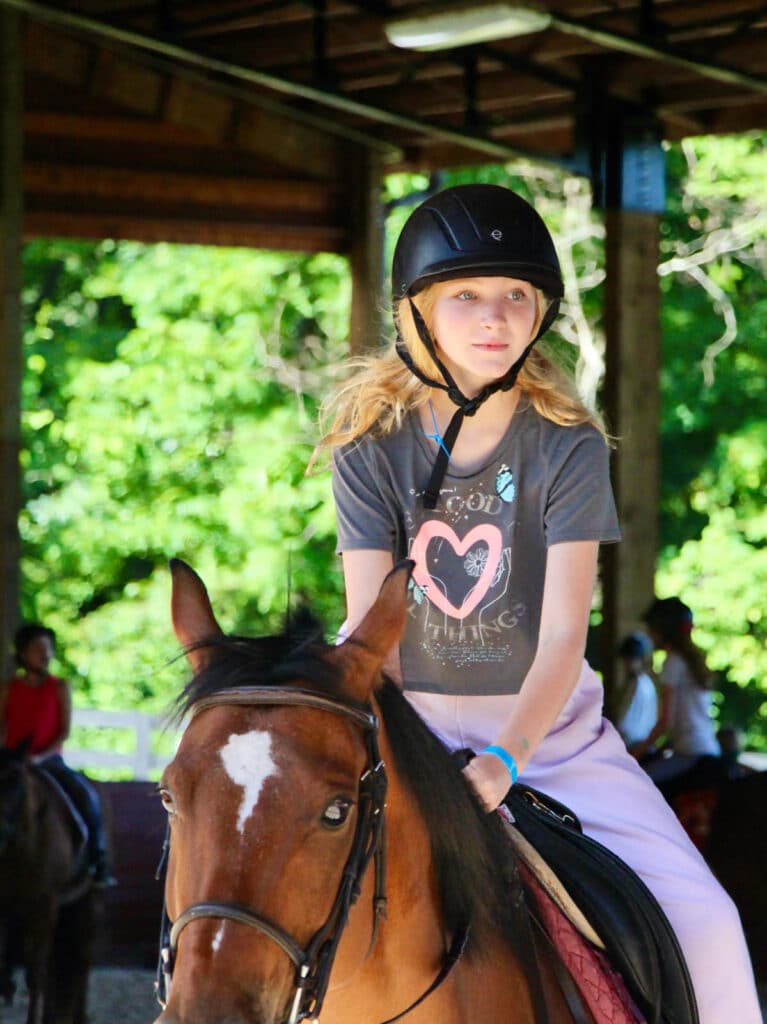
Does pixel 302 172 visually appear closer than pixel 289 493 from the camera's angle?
Yes

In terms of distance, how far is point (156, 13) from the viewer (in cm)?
937

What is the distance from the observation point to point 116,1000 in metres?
9.29

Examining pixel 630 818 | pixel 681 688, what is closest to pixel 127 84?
pixel 681 688

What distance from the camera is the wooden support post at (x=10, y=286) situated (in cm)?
895

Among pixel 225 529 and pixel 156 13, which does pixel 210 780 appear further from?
pixel 225 529

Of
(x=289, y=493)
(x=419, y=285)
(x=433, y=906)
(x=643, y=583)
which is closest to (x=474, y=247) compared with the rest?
(x=419, y=285)

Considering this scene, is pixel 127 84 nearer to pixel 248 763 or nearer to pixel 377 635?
pixel 377 635

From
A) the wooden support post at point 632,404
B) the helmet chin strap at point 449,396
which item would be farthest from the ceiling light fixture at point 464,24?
the helmet chin strap at point 449,396

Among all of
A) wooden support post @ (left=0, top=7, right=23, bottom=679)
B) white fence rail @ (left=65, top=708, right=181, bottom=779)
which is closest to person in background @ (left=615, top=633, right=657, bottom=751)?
wooden support post @ (left=0, top=7, right=23, bottom=679)

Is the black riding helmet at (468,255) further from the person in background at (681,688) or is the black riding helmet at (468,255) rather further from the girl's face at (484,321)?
the person in background at (681,688)

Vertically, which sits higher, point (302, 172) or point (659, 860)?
point (302, 172)

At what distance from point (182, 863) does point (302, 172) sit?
9895 mm

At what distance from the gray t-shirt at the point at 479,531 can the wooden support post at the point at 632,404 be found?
684 centimetres

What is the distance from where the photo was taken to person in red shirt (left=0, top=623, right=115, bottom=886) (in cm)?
900
